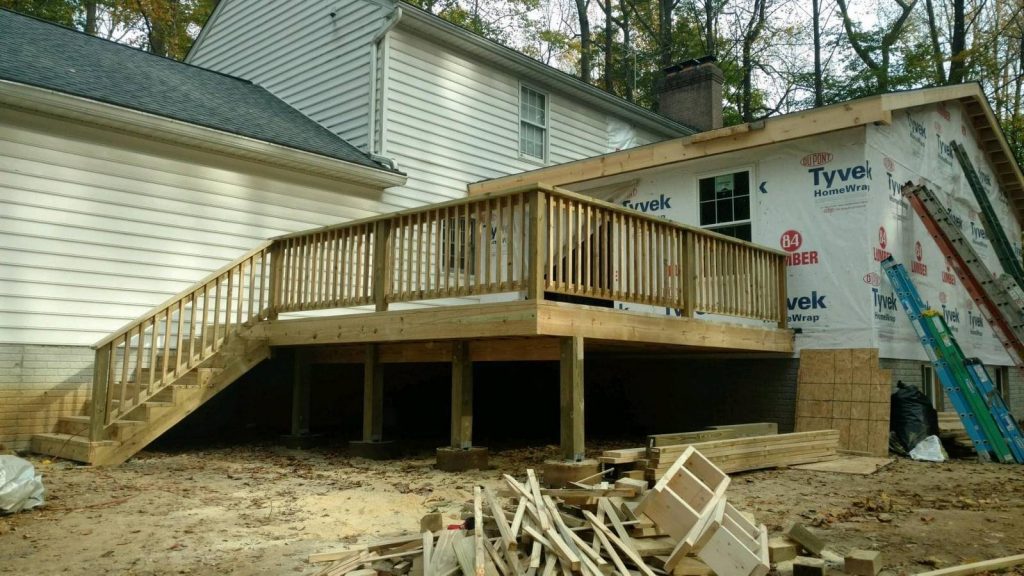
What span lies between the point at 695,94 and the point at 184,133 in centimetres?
1193

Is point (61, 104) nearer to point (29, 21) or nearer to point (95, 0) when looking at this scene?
point (29, 21)

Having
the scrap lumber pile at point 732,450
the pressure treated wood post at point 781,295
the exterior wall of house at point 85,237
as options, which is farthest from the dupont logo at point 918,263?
the exterior wall of house at point 85,237

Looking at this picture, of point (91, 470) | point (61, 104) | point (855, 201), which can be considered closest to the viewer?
point (91, 470)

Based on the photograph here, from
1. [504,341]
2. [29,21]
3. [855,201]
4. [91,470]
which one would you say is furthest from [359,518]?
[29,21]

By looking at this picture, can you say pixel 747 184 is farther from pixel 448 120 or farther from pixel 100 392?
pixel 100 392

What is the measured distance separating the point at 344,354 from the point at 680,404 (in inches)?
194

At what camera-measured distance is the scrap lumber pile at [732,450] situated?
6.39 metres

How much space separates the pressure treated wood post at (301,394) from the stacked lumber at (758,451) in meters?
4.84

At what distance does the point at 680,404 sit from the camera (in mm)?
11156

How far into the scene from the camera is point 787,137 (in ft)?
32.4

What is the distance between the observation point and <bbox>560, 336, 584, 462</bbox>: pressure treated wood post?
6699 millimetres

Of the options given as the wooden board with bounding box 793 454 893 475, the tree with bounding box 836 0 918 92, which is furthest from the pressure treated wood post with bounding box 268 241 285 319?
the tree with bounding box 836 0 918 92

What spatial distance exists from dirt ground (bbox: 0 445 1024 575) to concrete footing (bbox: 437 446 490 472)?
21cm

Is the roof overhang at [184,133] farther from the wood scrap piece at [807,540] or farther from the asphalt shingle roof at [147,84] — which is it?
the wood scrap piece at [807,540]
